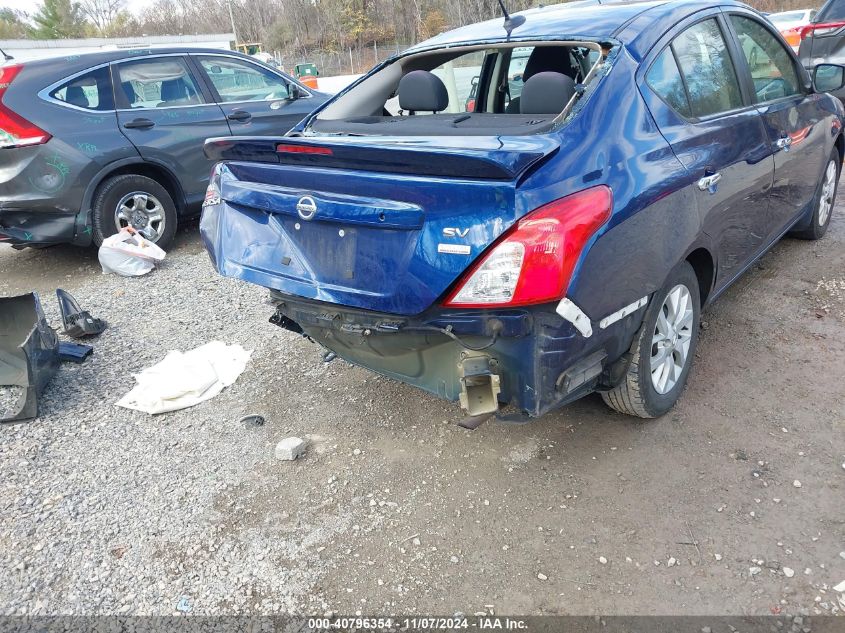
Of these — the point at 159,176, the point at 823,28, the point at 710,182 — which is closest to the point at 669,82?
the point at 710,182

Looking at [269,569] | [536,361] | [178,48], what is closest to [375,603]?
[269,569]

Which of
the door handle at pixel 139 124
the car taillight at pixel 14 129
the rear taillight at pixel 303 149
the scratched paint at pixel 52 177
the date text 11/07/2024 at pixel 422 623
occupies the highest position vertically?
the rear taillight at pixel 303 149

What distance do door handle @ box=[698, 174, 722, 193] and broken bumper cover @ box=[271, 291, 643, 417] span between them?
2.23ft

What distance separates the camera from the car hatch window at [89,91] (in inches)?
219

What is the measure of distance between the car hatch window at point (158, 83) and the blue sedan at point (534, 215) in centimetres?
334

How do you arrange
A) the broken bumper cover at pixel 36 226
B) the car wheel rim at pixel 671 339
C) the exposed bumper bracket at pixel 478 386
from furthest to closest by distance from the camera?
the broken bumper cover at pixel 36 226 → the car wheel rim at pixel 671 339 → the exposed bumper bracket at pixel 478 386

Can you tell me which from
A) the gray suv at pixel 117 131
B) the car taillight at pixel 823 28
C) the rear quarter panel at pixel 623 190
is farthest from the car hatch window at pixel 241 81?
the car taillight at pixel 823 28

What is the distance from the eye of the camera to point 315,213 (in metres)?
2.44

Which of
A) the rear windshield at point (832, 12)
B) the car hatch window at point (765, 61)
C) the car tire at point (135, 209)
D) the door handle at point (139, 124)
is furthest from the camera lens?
the rear windshield at point (832, 12)

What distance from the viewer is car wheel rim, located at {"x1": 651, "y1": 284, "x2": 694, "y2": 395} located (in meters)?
2.86

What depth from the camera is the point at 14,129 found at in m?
5.21

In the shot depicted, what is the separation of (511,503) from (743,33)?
2.90m

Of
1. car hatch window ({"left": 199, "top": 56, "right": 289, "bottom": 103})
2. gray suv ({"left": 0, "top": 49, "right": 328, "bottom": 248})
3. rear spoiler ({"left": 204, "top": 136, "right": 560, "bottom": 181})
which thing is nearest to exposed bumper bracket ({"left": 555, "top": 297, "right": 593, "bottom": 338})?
rear spoiler ({"left": 204, "top": 136, "right": 560, "bottom": 181})

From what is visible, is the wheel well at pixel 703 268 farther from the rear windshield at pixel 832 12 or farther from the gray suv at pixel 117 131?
the rear windshield at pixel 832 12
